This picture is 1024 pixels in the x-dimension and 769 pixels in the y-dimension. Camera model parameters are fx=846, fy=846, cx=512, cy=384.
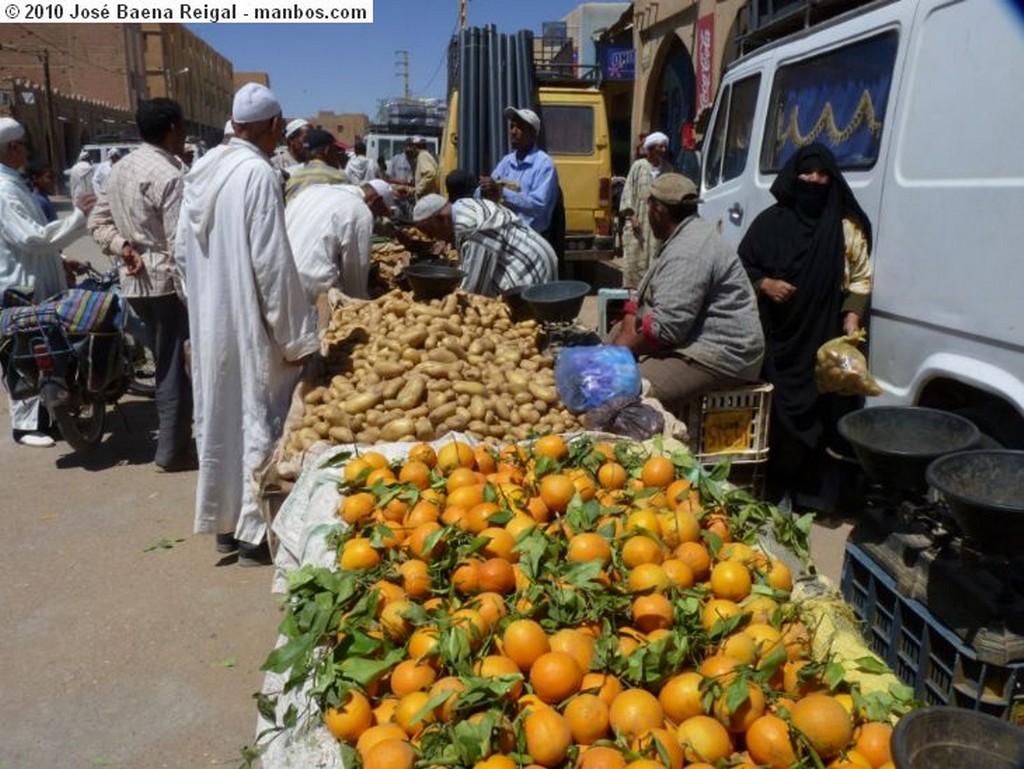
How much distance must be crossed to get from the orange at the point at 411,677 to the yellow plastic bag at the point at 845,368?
112 inches

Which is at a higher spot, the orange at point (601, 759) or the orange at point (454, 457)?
the orange at point (454, 457)

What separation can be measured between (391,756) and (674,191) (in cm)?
302

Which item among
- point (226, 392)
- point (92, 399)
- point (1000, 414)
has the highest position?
point (1000, 414)

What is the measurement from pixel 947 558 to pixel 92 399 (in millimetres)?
5341

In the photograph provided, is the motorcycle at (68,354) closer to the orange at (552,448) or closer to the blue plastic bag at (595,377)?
the blue plastic bag at (595,377)

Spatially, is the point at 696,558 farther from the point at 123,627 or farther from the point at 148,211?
the point at 148,211

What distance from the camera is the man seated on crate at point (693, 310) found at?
394cm

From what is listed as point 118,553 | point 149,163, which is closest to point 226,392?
point 118,553

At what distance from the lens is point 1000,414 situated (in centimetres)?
326

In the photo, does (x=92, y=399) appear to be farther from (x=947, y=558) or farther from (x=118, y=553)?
(x=947, y=558)

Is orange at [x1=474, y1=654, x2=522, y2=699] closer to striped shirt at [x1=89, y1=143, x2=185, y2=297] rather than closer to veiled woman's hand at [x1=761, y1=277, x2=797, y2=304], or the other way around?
veiled woman's hand at [x1=761, y1=277, x2=797, y2=304]

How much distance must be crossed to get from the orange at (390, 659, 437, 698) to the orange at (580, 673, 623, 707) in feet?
1.04

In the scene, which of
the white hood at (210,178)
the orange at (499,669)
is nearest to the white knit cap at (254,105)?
the white hood at (210,178)

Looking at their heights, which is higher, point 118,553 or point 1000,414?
point 1000,414
